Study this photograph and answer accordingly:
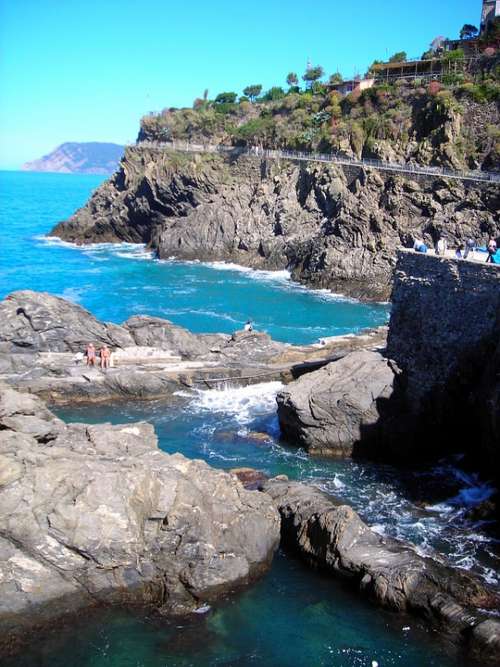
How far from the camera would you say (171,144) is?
7994cm

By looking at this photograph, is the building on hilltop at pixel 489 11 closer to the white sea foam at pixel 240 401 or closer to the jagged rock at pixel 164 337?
the jagged rock at pixel 164 337

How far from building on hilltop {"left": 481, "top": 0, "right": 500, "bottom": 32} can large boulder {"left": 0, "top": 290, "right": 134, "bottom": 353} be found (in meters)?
59.2

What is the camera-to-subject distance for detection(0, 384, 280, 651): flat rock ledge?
14.2 m

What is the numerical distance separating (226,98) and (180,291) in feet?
197

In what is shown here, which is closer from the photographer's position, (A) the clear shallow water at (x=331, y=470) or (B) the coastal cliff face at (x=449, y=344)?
(A) the clear shallow water at (x=331, y=470)

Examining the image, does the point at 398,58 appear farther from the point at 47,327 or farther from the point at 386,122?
the point at 47,327

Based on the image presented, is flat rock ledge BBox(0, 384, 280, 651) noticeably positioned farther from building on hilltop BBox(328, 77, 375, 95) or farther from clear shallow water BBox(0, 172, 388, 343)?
building on hilltop BBox(328, 77, 375, 95)

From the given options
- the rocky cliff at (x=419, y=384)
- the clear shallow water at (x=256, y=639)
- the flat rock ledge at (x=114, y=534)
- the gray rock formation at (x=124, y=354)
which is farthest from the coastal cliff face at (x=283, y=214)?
the clear shallow water at (x=256, y=639)

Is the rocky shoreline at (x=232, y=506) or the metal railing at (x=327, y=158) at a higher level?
the metal railing at (x=327, y=158)

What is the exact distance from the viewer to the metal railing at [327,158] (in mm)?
53781

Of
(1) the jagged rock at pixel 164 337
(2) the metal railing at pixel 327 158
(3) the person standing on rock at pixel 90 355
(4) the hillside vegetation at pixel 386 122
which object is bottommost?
(3) the person standing on rock at pixel 90 355

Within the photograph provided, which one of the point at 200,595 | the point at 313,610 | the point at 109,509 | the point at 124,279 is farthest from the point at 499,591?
the point at 124,279

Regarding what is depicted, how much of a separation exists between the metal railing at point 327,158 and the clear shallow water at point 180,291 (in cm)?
1211

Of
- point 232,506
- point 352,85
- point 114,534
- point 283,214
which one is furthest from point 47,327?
point 352,85
